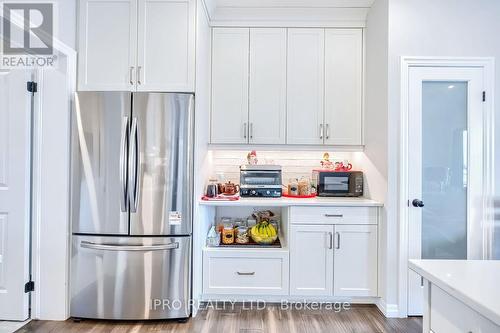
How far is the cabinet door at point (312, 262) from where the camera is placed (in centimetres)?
258

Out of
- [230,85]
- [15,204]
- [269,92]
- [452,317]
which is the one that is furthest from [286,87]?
[15,204]

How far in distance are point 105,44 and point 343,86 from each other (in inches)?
89.6

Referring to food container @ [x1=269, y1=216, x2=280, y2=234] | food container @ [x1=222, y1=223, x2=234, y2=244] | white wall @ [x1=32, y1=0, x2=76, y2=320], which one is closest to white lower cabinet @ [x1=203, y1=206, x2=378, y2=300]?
food container @ [x1=222, y1=223, x2=234, y2=244]

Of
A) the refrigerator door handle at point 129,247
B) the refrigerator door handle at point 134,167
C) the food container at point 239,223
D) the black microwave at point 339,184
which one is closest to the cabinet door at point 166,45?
the refrigerator door handle at point 134,167

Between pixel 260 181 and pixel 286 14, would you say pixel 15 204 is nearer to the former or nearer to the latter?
pixel 260 181

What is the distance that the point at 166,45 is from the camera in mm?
2377

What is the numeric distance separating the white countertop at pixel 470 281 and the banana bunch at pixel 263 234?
1648mm

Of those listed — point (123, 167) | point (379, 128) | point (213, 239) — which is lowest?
point (213, 239)

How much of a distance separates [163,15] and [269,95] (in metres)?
1.22

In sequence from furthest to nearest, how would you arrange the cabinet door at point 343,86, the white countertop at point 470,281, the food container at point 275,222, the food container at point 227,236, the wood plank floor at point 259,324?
the food container at point 275,222, the cabinet door at point 343,86, the food container at point 227,236, the wood plank floor at point 259,324, the white countertop at point 470,281

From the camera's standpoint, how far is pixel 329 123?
2.97 m

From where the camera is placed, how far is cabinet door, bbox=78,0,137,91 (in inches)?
93.4

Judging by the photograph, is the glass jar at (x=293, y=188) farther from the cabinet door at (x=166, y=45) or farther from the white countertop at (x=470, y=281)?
the white countertop at (x=470, y=281)

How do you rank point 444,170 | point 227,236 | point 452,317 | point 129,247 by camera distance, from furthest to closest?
point 227,236, point 444,170, point 129,247, point 452,317
